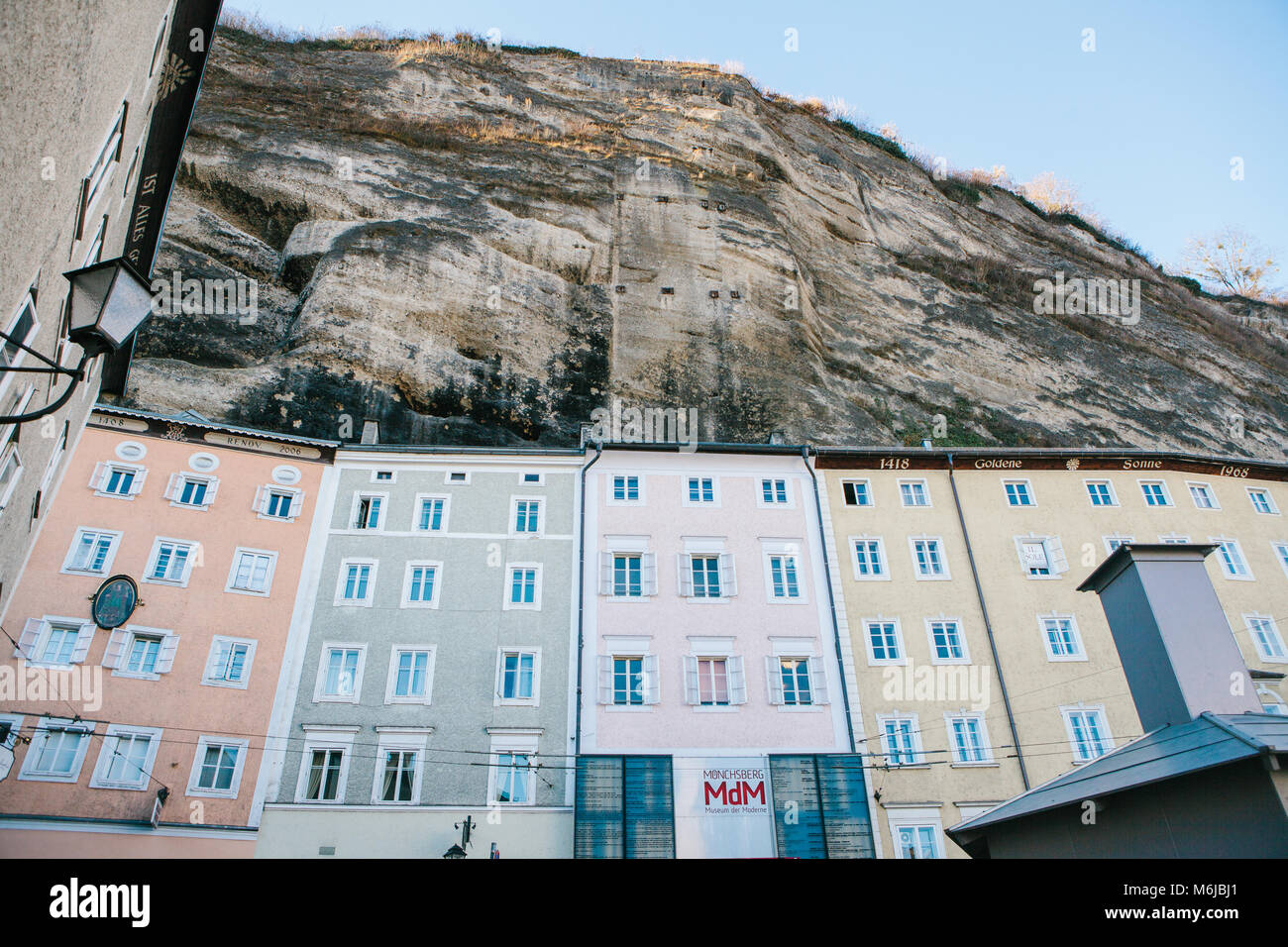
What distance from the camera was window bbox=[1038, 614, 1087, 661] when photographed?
24.1 m

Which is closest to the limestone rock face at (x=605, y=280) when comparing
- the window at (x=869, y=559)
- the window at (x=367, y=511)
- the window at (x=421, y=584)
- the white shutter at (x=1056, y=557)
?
the window at (x=367, y=511)

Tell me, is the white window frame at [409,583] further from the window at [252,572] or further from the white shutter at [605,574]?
the white shutter at [605,574]

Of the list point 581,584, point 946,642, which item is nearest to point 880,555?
point 946,642

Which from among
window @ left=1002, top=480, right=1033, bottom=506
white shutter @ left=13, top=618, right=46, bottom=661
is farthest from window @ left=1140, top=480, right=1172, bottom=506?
white shutter @ left=13, top=618, right=46, bottom=661

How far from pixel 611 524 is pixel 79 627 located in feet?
47.5

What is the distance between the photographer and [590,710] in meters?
22.8

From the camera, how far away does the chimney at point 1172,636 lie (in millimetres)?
9797

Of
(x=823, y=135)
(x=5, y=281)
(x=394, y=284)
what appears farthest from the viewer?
(x=823, y=135)

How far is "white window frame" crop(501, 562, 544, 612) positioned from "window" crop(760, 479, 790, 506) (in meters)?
7.46

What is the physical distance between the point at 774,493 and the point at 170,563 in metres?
17.9

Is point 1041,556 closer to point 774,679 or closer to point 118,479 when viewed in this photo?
point 774,679

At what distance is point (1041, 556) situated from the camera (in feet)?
85.2
